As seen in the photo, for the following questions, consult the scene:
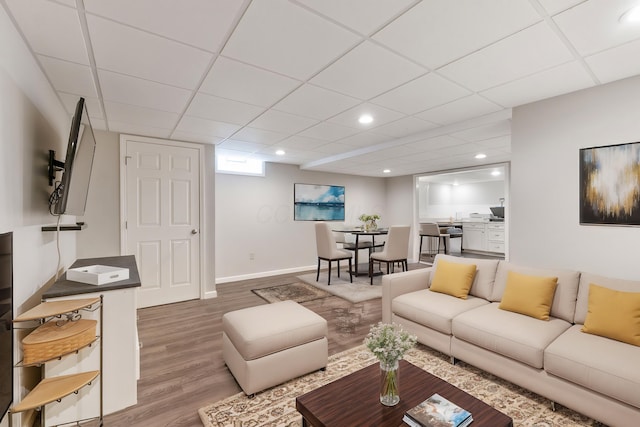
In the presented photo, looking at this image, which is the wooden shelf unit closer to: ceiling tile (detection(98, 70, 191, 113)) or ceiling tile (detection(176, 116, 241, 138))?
ceiling tile (detection(98, 70, 191, 113))

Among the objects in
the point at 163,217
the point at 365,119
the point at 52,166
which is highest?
the point at 365,119

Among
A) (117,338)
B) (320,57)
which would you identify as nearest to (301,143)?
(320,57)

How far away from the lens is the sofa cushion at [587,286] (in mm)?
1959

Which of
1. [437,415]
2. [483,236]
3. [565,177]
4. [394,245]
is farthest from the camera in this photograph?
[483,236]

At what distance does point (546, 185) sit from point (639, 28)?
4.44ft

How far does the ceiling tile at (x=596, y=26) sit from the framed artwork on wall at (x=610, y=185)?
3.06 ft

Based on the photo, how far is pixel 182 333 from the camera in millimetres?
3006

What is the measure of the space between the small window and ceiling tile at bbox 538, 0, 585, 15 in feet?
15.7

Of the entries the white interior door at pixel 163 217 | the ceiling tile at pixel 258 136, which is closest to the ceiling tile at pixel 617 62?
the ceiling tile at pixel 258 136

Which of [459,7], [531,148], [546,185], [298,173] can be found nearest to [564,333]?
[546,185]

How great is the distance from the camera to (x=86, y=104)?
264cm

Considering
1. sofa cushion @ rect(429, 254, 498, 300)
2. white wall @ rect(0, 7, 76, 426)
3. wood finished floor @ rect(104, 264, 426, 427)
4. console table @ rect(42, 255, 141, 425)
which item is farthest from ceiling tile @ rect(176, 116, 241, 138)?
sofa cushion @ rect(429, 254, 498, 300)

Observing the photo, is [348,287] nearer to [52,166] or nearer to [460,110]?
[460,110]

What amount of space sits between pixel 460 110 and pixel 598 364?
235 cm
